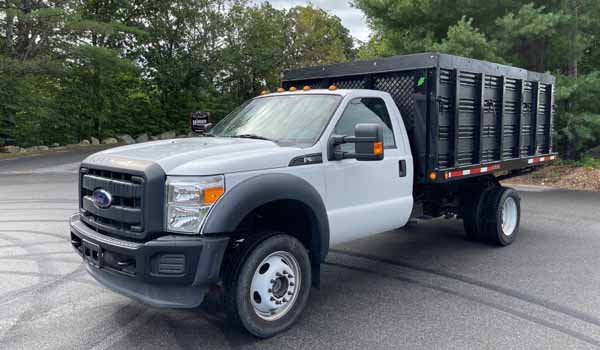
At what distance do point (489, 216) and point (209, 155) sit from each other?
4404 millimetres

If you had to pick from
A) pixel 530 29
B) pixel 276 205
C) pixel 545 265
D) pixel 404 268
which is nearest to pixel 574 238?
pixel 545 265

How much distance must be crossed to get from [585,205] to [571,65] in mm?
5873

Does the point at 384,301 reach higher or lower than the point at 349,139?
lower

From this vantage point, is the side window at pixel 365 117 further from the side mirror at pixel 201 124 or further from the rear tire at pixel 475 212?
the rear tire at pixel 475 212

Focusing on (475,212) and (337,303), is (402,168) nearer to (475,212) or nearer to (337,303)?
(337,303)

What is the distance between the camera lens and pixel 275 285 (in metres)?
4.28

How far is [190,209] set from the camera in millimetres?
3756

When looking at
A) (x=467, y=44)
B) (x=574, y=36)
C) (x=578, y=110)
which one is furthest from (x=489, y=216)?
(x=574, y=36)

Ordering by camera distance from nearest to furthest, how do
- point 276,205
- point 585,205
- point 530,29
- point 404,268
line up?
point 276,205 < point 404,268 < point 585,205 < point 530,29

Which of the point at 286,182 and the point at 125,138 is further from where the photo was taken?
the point at 125,138

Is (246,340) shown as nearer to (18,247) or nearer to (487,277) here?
(487,277)

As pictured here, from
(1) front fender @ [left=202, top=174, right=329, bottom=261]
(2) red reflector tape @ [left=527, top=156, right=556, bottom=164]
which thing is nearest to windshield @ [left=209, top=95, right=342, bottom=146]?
(1) front fender @ [left=202, top=174, right=329, bottom=261]

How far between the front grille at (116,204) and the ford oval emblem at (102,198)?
0.02 metres

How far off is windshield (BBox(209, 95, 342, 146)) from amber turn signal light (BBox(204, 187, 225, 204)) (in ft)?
3.35
